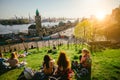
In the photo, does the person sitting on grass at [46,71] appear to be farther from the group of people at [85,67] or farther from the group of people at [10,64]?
the group of people at [10,64]

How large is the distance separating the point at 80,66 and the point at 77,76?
955 millimetres

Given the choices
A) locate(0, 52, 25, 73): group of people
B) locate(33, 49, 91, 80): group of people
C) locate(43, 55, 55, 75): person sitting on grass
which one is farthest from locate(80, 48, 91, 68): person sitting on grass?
locate(0, 52, 25, 73): group of people

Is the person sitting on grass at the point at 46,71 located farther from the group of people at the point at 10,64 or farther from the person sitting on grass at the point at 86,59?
the group of people at the point at 10,64

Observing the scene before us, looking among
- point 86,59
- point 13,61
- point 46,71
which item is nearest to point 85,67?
point 86,59

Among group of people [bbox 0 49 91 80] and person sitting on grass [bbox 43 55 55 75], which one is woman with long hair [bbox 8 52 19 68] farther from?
person sitting on grass [bbox 43 55 55 75]

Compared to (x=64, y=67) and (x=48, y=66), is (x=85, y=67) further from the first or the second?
(x=64, y=67)

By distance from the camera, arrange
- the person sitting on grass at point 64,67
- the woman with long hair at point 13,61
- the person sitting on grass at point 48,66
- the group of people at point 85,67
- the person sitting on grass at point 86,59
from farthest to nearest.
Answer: the woman with long hair at point 13,61
the person sitting on grass at point 86,59
the group of people at point 85,67
the person sitting on grass at point 48,66
the person sitting on grass at point 64,67

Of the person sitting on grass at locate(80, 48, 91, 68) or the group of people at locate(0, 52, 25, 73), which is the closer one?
the person sitting on grass at locate(80, 48, 91, 68)

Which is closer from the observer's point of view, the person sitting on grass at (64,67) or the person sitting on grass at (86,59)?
the person sitting on grass at (64,67)

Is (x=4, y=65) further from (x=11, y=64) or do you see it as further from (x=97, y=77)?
(x=97, y=77)

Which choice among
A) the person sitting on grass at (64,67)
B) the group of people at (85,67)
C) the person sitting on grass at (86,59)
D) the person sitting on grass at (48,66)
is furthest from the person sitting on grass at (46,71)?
the person sitting on grass at (86,59)

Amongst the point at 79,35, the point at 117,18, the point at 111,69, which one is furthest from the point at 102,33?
the point at 111,69

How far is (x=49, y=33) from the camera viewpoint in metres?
102

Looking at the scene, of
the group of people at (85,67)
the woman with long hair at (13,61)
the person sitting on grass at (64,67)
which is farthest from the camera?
the woman with long hair at (13,61)
